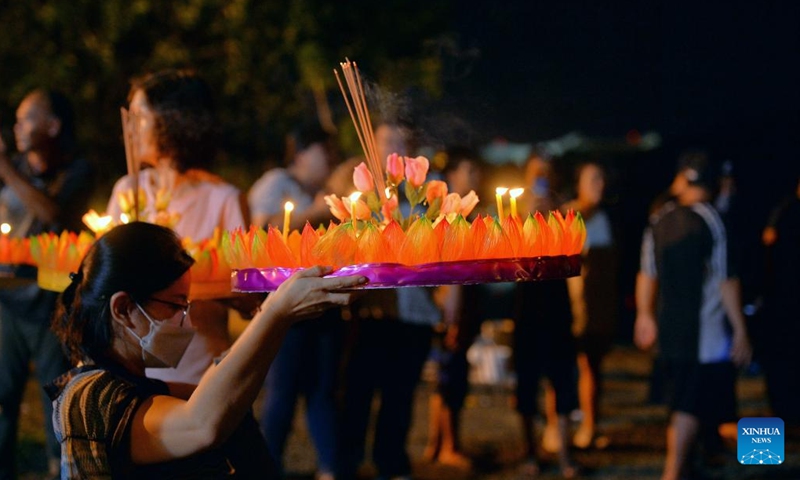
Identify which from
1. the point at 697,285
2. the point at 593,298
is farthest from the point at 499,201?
the point at 593,298

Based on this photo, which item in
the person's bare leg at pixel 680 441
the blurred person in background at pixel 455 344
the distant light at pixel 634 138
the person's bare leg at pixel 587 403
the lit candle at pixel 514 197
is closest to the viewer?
the lit candle at pixel 514 197

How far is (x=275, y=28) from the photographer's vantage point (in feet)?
40.0

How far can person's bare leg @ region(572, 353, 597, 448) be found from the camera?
7.39 metres

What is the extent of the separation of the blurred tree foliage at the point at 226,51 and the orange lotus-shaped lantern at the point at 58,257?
25.7ft

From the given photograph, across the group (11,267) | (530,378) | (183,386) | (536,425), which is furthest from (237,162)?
(183,386)

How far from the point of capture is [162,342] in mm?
2570

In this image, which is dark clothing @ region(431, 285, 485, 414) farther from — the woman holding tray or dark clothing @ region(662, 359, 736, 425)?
the woman holding tray

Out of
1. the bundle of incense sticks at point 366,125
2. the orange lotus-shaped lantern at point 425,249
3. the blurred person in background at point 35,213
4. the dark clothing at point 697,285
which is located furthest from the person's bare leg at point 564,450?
the orange lotus-shaped lantern at point 425,249

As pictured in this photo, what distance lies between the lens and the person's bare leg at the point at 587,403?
7391 mm

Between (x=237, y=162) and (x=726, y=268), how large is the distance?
9.69 m

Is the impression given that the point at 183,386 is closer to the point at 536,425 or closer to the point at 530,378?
the point at 530,378

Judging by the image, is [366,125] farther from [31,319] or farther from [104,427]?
[31,319]

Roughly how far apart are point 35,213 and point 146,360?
266 cm

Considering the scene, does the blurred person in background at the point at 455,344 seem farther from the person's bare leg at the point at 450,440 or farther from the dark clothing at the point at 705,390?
the dark clothing at the point at 705,390
